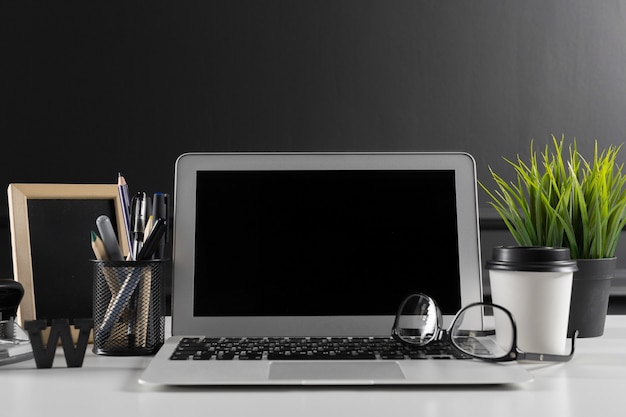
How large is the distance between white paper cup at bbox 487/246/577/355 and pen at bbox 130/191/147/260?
37 centimetres

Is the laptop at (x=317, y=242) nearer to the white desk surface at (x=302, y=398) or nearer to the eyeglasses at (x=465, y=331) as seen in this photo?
the eyeglasses at (x=465, y=331)

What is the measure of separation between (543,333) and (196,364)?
321 mm

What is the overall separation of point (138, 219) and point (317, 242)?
19cm

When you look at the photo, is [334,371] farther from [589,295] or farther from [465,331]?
[589,295]

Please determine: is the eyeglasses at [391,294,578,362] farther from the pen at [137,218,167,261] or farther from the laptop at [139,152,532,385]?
the pen at [137,218,167,261]

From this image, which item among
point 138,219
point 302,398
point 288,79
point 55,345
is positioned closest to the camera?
point 302,398

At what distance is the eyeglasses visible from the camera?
0.58 metres

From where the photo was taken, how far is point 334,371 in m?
0.51

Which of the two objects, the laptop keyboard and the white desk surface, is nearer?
the white desk surface

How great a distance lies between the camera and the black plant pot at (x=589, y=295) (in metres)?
0.70

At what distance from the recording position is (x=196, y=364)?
0.53 meters

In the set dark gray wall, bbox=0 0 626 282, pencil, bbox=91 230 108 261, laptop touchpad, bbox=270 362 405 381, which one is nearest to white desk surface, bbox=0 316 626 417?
laptop touchpad, bbox=270 362 405 381

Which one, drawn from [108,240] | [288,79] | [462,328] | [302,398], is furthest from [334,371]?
[288,79]

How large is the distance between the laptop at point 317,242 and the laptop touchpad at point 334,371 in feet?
0.38
